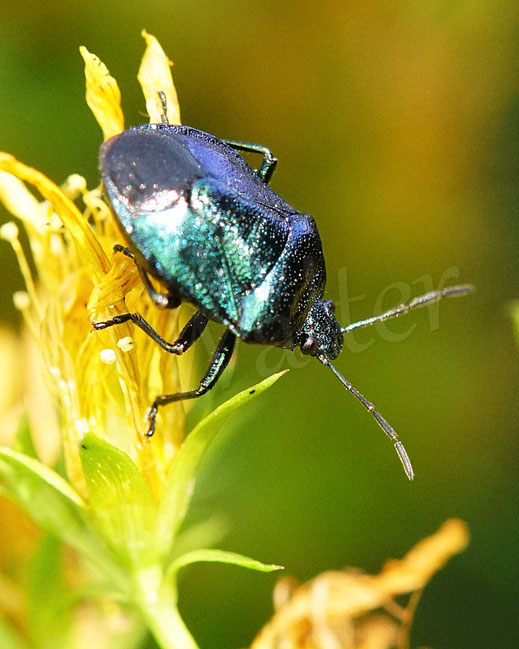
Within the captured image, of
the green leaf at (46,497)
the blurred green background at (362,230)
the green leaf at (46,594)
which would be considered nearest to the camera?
the green leaf at (46,497)

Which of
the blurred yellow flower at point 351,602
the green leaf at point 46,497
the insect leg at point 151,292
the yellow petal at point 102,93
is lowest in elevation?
→ the blurred yellow flower at point 351,602

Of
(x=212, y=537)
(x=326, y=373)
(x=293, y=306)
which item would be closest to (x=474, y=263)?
(x=326, y=373)

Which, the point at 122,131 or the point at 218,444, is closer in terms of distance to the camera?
the point at 122,131

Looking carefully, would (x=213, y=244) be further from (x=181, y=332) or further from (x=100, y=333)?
(x=100, y=333)

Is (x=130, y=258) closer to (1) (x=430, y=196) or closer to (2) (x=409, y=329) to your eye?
(2) (x=409, y=329)

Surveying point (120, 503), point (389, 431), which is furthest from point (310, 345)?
point (120, 503)

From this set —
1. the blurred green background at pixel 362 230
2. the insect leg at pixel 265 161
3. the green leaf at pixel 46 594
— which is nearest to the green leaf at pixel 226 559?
the green leaf at pixel 46 594

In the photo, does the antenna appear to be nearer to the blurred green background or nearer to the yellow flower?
the blurred green background

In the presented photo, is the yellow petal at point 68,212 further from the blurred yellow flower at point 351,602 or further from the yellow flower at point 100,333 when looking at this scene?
the blurred yellow flower at point 351,602
